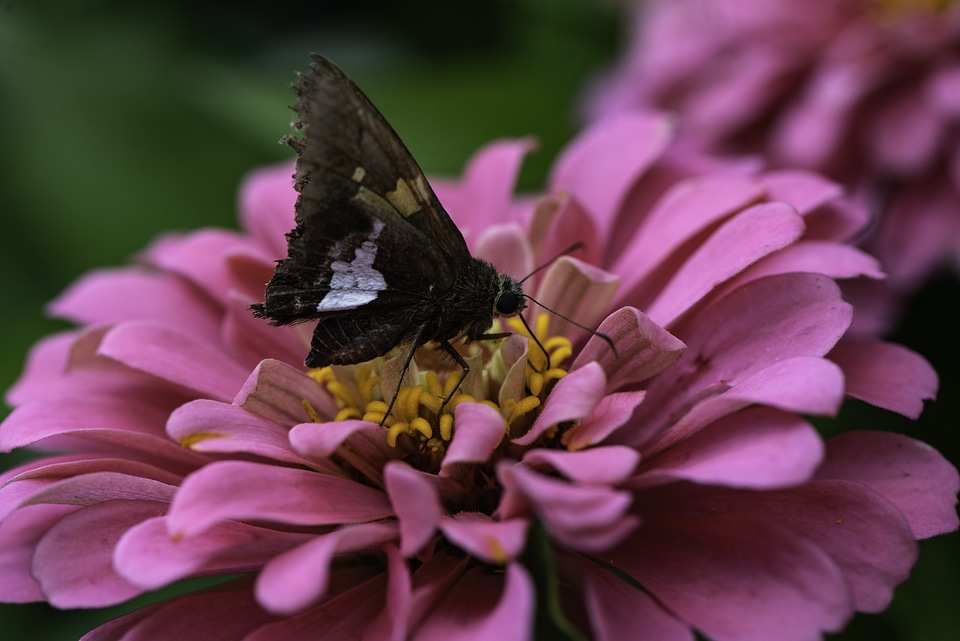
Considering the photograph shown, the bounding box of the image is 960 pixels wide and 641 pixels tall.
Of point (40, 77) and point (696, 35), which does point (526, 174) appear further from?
point (40, 77)

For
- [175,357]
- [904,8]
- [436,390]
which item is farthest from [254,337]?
[904,8]

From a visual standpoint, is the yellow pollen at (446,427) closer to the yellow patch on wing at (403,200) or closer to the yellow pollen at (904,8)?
the yellow patch on wing at (403,200)

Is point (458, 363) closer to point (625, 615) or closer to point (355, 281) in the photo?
point (355, 281)

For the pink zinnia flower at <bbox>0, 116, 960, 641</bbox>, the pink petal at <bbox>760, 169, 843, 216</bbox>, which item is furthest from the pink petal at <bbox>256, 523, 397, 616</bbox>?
the pink petal at <bbox>760, 169, 843, 216</bbox>

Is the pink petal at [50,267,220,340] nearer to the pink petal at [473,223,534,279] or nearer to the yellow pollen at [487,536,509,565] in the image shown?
the pink petal at [473,223,534,279]

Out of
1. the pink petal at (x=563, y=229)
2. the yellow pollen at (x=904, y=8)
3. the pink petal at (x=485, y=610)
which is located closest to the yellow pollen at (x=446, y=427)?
the pink petal at (x=485, y=610)

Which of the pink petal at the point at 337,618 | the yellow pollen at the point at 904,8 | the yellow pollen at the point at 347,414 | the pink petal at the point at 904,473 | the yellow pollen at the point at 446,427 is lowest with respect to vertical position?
the pink petal at the point at 904,473

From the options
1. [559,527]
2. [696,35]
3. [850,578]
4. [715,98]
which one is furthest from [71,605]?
[696,35]
